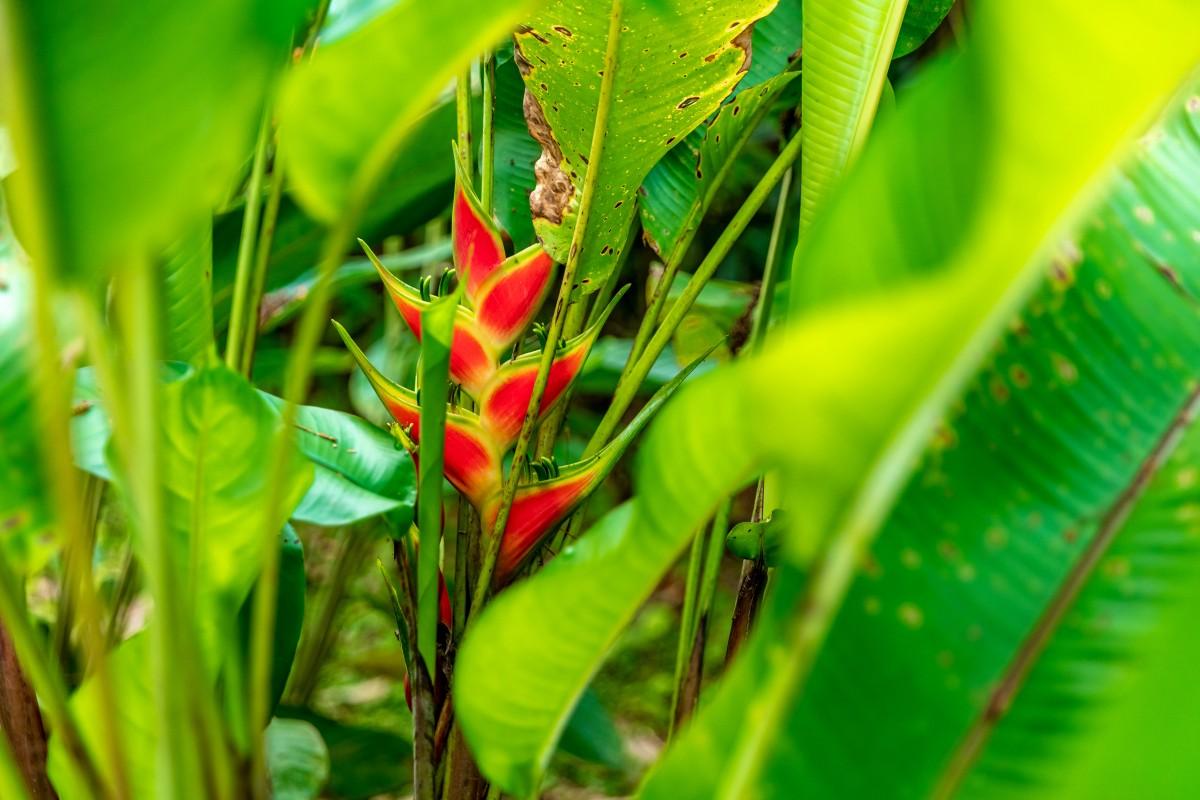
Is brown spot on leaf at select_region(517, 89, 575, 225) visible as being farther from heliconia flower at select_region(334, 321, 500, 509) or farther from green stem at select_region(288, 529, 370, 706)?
green stem at select_region(288, 529, 370, 706)

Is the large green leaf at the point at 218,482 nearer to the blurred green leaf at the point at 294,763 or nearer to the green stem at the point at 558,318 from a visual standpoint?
the green stem at the point at 558,318

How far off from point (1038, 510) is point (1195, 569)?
0.15 feet

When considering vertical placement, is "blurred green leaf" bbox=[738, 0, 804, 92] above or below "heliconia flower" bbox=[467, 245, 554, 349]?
above

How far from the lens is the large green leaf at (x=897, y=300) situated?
20 cm

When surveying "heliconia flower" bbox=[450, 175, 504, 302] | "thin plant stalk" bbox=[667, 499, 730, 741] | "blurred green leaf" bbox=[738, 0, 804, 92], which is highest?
"blurred green leaf" bbox=[738, 0, 804, 92]

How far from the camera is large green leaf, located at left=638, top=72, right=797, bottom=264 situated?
1.81ft

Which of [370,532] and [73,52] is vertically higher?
[73,52]

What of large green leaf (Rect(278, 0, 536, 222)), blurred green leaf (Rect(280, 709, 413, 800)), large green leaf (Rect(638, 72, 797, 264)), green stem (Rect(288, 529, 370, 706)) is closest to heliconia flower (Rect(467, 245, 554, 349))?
large green leaf (Rect(638, 72, 797, 264))

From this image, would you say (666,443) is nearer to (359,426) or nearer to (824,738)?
(824,738)

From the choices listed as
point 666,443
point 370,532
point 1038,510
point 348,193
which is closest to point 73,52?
point 348,193

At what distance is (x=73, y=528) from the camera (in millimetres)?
290

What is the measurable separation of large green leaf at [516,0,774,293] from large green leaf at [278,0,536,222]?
9.6 inches

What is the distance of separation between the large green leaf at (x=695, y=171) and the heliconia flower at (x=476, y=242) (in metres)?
0.13

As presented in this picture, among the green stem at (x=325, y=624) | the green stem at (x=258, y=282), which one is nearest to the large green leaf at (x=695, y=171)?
the green stem at (x=258, y=282)
